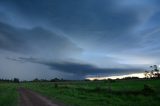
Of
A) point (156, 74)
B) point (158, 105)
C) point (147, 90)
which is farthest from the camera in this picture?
point (156, 74)

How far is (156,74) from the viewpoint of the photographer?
155000 mm

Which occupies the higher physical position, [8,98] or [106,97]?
[8,98]

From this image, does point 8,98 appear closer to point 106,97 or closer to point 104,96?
point 106,97

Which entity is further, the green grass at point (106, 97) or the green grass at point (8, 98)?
the green grass at point (106, 97)

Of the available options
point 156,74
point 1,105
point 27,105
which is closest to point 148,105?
point 27,105

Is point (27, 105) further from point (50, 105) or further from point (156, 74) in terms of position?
point (156, 74)

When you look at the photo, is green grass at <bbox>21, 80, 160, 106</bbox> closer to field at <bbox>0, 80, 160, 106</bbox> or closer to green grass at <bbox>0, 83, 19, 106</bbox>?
field at <bbox>0, 80, 160, 106</bbox>

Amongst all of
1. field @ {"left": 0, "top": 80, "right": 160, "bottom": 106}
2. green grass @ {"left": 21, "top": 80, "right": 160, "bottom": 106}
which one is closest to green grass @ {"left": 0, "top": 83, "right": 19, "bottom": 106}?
field @ {"left": 0, "top": 80, "right": 160, "bottom": 106}

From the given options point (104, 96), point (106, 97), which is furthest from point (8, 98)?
point (104, 96)

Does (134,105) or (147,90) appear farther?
(147,90)

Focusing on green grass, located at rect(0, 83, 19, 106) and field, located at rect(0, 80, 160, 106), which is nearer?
green grass, located at rect(0, 83, 19, 106)

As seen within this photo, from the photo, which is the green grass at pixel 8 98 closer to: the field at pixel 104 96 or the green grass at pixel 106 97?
the field at pixel 104 96

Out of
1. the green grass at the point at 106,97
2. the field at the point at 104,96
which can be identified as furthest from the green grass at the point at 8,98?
the green grass at the point at 106,97

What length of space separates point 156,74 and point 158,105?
444ft
